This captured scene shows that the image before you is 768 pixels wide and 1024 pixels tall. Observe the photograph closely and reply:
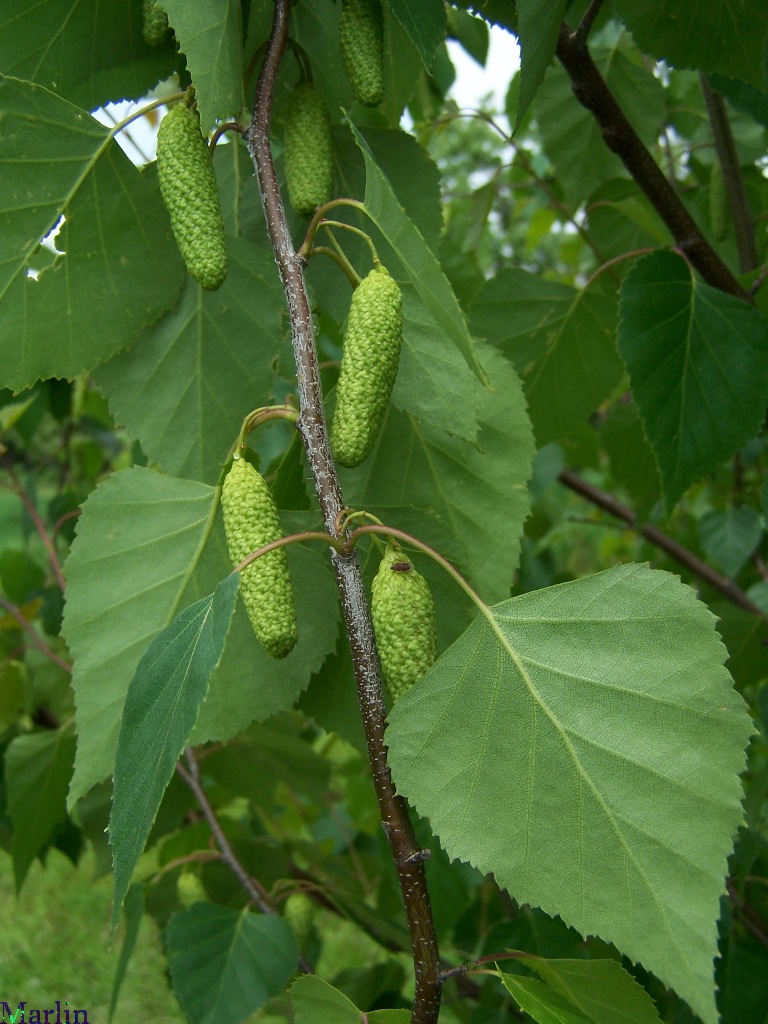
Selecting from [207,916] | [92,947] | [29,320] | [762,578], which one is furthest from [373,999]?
[92,947]

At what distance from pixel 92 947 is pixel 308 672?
2.32 metres

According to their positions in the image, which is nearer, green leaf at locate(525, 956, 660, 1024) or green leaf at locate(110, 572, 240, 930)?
green leaf at locate(110, 572, 240, 930)

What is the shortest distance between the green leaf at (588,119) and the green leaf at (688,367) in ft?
1.54

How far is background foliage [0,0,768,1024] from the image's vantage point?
53 cm

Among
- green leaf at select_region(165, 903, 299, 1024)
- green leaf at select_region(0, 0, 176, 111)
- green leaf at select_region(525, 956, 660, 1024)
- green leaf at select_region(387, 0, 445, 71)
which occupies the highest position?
green leaf at select_region(0, 0, 176, 111)

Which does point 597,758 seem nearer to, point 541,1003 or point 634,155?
point 541,1003

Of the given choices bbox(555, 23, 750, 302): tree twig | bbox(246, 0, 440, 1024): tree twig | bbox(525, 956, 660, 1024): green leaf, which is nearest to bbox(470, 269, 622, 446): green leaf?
bbox(555, 23, 750, 302): tree twig

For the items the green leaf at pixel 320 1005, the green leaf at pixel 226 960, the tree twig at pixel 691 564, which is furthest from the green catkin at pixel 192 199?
the tree twig at pixel 691 564

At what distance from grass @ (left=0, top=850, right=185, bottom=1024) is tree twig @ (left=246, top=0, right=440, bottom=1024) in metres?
1.64

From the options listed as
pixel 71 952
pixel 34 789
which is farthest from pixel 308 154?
pixel 71 952

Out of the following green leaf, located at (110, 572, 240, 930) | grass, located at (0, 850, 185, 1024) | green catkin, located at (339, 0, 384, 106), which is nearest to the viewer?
green leaf, located at (110, 572, 240, 930)

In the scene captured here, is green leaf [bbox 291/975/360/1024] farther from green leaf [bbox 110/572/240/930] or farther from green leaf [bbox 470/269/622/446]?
green leaf [bbox 470/269/622/446]

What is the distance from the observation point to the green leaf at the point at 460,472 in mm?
754

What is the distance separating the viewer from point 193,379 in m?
0.77
